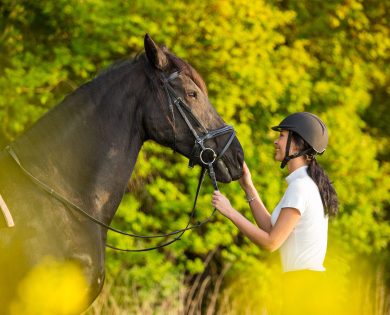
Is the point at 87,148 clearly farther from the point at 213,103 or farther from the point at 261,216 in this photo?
the point at 213,103

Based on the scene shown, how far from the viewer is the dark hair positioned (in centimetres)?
397

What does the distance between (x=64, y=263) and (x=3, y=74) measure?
436 centimetres

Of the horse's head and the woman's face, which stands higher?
the horse's head

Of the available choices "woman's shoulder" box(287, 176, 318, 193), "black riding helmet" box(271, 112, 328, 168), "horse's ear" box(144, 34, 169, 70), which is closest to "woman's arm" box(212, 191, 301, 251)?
"woman's shoulder" box(287, 176, 318, 193)

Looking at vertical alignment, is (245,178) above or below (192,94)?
below

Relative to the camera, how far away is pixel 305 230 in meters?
3.90

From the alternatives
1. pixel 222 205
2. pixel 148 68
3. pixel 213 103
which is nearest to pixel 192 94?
pixel 148 68

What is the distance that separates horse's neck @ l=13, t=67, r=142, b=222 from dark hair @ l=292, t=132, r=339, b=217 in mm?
903

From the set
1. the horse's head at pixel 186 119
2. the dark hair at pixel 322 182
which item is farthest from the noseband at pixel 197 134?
the dark hair at pixel 322 182

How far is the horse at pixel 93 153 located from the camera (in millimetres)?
3686

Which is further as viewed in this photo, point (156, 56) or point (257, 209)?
point (257, 209)

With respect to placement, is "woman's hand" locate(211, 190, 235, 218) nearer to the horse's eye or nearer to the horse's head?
the horse's head

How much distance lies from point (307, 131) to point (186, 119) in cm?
67

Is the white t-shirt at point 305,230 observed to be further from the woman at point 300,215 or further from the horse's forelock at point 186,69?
the horse's forelock at point 186,69
